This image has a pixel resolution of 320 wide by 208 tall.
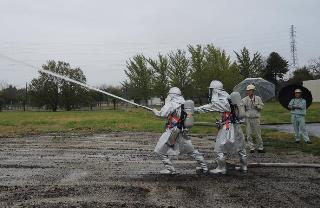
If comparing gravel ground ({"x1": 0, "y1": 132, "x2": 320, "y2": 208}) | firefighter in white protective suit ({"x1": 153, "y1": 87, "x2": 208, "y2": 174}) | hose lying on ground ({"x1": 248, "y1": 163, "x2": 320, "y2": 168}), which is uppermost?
firefighter in white protective suit ({"x1": 153, "y1": 87, "x2": 208, "y2": 174})

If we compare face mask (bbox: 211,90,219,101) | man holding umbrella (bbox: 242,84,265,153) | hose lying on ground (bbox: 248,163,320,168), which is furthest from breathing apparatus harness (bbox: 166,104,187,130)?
man holding umbrella (bbox: 242,84,265,153)

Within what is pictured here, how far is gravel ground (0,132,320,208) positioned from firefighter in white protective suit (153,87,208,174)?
1.19 ft

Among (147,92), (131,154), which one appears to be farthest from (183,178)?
(147,92)

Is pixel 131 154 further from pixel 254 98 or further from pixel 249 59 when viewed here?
pixel 249 59

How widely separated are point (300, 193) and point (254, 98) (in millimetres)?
6698

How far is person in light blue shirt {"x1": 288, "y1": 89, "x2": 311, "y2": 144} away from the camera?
1648 centimetres

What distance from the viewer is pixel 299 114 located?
16.7m

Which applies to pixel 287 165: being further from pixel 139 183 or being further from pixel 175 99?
pixel 139 183

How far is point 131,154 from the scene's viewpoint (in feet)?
46.4

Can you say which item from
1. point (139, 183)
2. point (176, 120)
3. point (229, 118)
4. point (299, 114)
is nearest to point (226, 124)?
point (229, 118)

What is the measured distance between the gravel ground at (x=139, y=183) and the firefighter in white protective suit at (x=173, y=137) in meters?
0.36

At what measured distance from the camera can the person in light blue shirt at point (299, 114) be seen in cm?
1648

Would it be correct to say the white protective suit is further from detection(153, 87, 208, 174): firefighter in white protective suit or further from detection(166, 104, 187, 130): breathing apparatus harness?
detection(166, 104, 187, 130): breathing apparatus harness

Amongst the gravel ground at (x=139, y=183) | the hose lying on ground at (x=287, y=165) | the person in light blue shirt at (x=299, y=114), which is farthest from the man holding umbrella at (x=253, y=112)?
the hose lying on ground at (x=287, y=165)
